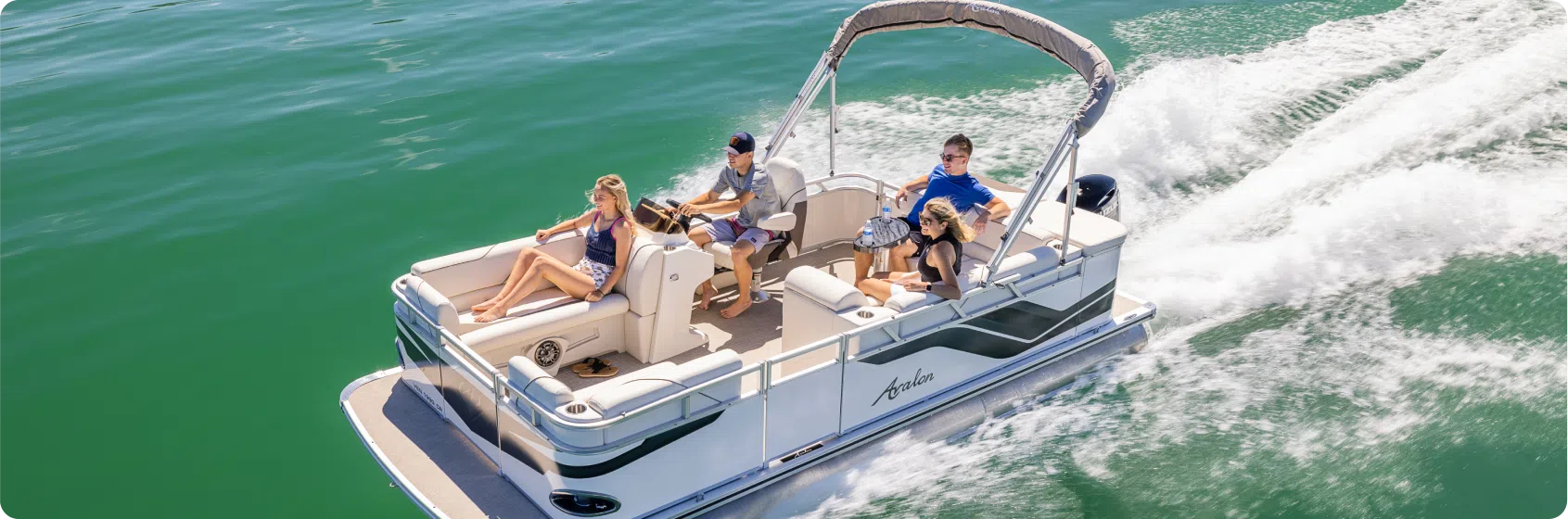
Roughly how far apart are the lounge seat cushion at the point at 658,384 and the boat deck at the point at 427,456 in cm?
77

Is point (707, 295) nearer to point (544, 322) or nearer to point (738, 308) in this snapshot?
point (738, 308)

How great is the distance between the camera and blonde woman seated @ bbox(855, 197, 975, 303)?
584 cm

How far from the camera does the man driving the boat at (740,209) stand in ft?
22.0

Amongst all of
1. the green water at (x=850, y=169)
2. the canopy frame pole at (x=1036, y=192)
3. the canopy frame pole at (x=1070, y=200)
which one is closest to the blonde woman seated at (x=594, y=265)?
the green water at (x=850, y=169)

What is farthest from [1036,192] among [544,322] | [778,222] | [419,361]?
[419,361]

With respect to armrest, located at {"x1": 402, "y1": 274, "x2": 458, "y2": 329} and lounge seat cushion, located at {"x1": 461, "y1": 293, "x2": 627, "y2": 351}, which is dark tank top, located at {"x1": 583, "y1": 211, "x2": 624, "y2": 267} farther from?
armrest, located at {"x1": 402, "y1": 274, "x2": 458, "y2": 329}

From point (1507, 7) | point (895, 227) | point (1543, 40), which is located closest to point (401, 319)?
point (895, 227)

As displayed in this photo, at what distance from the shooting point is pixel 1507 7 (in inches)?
543

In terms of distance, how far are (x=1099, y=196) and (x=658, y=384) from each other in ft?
12.8

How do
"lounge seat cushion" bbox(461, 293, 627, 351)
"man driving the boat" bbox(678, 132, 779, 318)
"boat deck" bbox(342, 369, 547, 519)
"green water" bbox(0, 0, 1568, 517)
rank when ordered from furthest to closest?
"man driving the boat" bbox(678, 132, 779, 318) → "green water" bbox(0, 0, 1568, 517) → "lounge seat cushion" bbox(461, 293, 627, 351) → "boat deck" bbox(342, 369, 547, 519)

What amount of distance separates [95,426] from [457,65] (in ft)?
24.1

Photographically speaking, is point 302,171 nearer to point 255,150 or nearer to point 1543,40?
point 255,150

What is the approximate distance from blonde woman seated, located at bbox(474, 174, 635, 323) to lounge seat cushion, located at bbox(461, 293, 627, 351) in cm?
8

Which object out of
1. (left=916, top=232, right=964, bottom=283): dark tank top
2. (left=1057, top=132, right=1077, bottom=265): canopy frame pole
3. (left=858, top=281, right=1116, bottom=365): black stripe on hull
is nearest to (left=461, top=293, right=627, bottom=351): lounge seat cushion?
(left=858, top=281, right=1116, bottom=365): black stripe on hull
